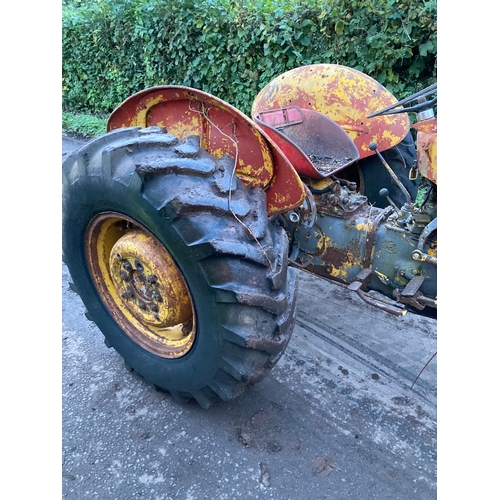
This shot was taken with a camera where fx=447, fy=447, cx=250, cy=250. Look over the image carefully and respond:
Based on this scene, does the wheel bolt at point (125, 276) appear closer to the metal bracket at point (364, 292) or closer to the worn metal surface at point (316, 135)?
the metal bracket at point (364, 292)

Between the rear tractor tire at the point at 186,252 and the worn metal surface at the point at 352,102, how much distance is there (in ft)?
3.40

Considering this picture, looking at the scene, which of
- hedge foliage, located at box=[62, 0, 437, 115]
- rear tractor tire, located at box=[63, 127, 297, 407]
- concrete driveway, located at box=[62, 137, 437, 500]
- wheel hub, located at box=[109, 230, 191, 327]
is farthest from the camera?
hedge foliage, located at box=[62, 0, 437, 115]

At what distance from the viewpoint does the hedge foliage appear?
4.36 meters

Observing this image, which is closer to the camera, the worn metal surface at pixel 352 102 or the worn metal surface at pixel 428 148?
the worn metal surface at pixel 428 148

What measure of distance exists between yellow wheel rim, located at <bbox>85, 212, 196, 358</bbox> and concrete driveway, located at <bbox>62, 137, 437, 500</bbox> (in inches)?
11.7

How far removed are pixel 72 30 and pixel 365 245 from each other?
9017 mm

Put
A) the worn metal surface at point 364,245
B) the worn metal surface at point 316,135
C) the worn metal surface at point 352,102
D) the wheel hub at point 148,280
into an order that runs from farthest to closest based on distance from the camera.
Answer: the worn metal surface at point 352,102 → the worn metal surface at point 316,135 → the worn metal surface at point 364,245 → the wheel hub at point 148,280

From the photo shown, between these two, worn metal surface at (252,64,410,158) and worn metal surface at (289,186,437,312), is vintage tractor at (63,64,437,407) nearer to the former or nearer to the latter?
worn metal surface at (289,186,437,312)

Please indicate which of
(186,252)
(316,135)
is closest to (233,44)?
(316,135)

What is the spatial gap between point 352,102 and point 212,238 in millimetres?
1627

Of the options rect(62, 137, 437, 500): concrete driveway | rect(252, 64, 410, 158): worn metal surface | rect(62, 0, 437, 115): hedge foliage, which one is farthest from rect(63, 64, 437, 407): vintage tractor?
rect(62, 0, 437, 115): hedge foliage

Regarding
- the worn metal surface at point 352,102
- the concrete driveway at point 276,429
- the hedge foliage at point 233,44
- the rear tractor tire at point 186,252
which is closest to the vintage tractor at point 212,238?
the rear tractor tire at point 186,252

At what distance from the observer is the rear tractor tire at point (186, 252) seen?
1.59 m

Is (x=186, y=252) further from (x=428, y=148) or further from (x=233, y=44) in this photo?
(x=233, y=44)
